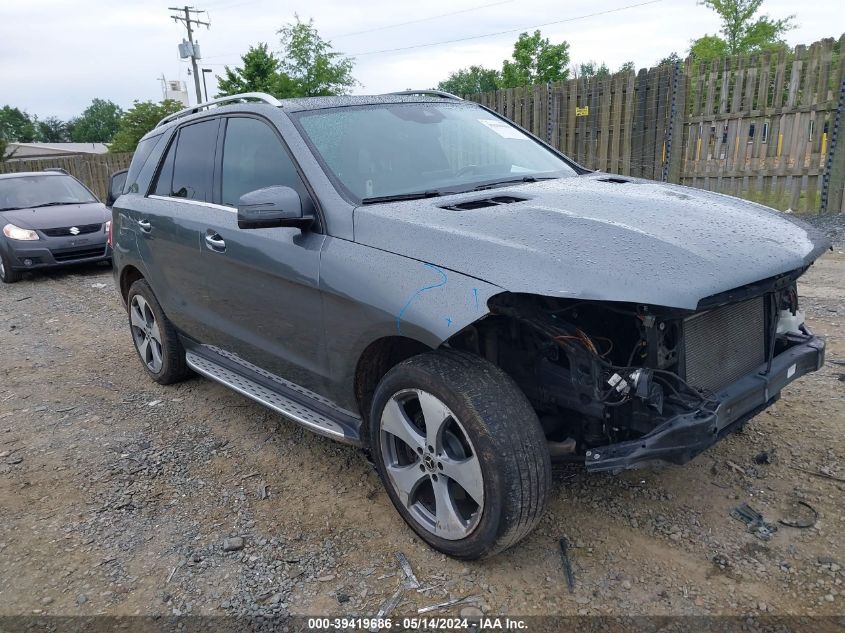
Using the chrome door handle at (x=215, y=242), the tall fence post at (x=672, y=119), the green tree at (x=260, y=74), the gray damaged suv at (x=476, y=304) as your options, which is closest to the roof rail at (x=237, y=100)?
the gray damaged suv at (x=476, y=304)

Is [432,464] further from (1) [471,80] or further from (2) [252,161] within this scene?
(1) [471,80]

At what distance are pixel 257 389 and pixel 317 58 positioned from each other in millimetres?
33424

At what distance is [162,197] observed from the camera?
4.30 metres

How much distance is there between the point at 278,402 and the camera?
3301 mm

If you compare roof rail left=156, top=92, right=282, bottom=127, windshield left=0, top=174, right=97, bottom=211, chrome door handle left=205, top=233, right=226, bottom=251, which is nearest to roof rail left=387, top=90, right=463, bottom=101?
roof rail left=156, top=92, right=282, bottom=127

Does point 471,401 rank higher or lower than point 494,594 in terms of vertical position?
higher

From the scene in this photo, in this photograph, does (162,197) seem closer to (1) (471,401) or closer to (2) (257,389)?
(2) (257,389)

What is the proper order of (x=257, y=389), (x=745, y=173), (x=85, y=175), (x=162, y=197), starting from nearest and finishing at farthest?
(x=257, y=389) → (x=162, y=197) → (x=745, y=173) → (x=85, y=175)

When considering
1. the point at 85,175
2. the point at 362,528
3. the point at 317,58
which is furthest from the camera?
the point at 317,58

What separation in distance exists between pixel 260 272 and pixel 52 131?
123 m

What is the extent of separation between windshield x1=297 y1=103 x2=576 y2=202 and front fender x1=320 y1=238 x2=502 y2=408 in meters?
0.41

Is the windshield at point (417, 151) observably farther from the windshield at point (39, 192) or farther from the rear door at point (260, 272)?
the windshield at point (39, 192)

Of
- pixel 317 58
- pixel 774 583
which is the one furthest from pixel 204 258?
pixel 317 58

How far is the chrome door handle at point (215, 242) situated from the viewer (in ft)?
11.4
